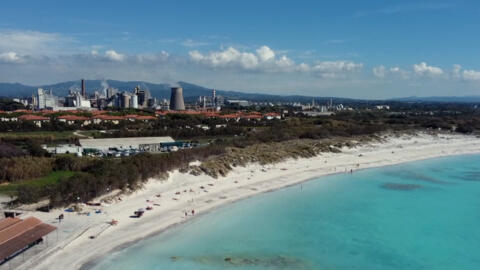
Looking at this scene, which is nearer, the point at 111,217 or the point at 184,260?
the point at 184,260

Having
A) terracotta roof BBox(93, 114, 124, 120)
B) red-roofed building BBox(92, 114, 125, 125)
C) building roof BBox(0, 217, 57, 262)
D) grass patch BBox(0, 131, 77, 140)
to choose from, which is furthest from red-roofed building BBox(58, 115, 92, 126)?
building roof BBox(0, 217, 57, 262)

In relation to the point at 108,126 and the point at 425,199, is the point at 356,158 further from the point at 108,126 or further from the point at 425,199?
the point at 108,126

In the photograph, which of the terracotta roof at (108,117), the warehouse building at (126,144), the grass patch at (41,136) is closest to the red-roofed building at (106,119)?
the terracotta roof at (108,117)

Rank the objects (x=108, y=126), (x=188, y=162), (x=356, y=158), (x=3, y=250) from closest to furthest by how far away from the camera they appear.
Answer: (x=3, y=250) → (x=188, y=162) → (x=356, y=158) → (x=108, y=126)

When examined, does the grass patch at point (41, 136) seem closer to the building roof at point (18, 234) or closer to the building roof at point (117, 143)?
the building roof at point (117, 143)

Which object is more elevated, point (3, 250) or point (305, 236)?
point (3, 250)

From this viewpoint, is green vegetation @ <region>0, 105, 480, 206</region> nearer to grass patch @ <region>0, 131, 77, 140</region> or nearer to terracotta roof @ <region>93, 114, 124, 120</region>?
grass patch @ <region>0, 131, 77, 140</region>

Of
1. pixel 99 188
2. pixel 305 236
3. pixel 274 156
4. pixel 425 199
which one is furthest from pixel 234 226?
pixel 274 156
